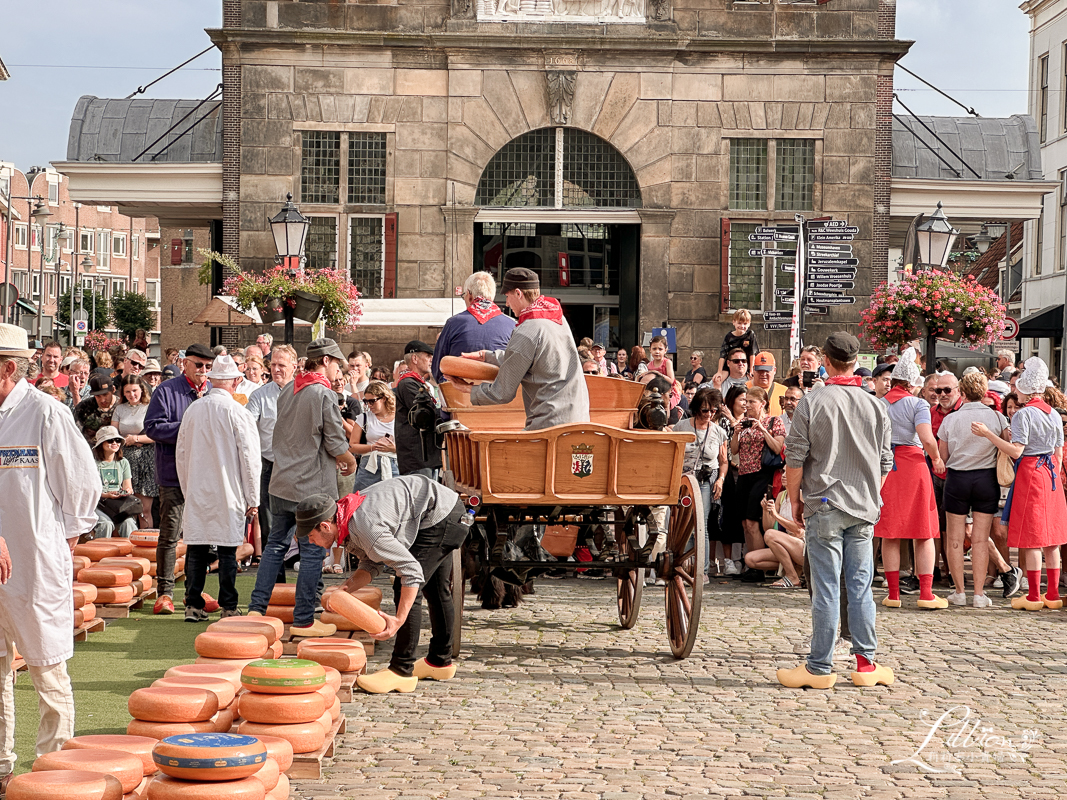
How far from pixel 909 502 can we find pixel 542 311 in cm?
457

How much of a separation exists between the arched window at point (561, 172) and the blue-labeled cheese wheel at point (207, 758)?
68.9 ft

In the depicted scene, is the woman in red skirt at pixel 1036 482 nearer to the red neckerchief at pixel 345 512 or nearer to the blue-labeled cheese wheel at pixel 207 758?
the red neckerchief at pixel 345 512

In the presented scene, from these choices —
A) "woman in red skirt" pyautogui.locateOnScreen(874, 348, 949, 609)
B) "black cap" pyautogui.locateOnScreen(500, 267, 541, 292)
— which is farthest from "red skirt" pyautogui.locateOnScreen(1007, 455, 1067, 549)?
"black cap" pyautogui.locateOnScreen(500, 267, 541, 292)

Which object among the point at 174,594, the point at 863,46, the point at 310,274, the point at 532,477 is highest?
the point at 863,46

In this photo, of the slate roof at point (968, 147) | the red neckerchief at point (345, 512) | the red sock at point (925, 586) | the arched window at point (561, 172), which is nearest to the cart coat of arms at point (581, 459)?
the red neckerchief at point (345, 512)

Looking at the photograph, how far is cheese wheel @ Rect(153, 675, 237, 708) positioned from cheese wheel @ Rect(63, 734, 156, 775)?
0.62m

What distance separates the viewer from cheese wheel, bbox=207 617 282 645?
7.63 m

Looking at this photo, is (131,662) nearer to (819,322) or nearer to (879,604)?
(879,604)

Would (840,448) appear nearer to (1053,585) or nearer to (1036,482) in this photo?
(1036,482)

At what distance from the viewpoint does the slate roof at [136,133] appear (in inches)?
1020

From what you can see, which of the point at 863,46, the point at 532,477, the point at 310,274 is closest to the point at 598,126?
the point at 863,46

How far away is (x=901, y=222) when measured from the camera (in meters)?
26.7

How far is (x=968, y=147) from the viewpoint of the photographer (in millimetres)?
27047

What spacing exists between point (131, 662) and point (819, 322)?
18960 mm
